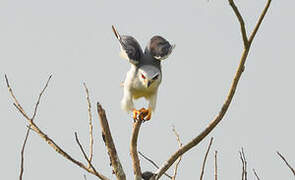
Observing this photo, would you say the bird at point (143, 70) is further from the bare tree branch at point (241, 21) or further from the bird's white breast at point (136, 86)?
the bare tree branch at point (241, 21)

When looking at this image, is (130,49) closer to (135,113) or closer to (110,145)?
(135,113)

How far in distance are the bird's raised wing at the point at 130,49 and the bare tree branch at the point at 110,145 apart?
224 centimetres

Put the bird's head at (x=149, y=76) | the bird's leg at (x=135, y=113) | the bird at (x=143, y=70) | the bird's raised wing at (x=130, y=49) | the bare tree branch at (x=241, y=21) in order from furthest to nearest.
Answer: the bird's raised wing at (x=130, y=49), the bird at (x=143, y=70), the bird's head at (x=149, y=76), the bird's leg at (x=135, y=113), the bare tree branch at (x=241, y=21)

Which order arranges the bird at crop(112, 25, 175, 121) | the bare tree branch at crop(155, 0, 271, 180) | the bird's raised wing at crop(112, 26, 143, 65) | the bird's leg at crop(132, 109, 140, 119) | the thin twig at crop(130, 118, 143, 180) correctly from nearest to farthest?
the bare tree branch at crop(155, 0, 271, 180) → the thin twig at crop(130, 118, 143, 180) → the bird's leg at crop(132, 109, 140, 119) → the bird at crop(112, 25, 175, 121) → the bird's raised wing at crop(112, 26, 143, 65)

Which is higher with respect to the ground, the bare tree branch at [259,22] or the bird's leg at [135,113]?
the bare tree branch at [259,22]

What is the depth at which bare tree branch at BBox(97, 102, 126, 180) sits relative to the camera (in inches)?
180

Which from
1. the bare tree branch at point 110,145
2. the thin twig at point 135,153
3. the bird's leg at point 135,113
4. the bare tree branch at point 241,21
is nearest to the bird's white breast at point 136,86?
the bird's leg at point 135,113

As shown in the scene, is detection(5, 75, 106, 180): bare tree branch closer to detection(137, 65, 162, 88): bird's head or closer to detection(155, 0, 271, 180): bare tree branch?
detection(155, 0, 271, 180): bare tree branch

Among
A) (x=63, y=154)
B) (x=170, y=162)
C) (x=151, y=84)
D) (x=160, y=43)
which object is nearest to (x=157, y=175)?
(x=170, y=162)

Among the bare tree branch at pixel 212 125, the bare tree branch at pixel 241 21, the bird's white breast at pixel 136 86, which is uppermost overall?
Result: the bare tree branch at pixel 241 21

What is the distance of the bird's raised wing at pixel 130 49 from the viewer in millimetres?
6770

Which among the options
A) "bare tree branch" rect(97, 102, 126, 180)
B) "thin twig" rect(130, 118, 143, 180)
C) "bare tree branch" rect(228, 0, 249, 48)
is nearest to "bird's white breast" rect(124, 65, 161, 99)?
"thin twig" rect(130, 118, 143, 180)

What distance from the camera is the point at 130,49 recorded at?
678cm

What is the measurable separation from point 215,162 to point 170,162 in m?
0.42
